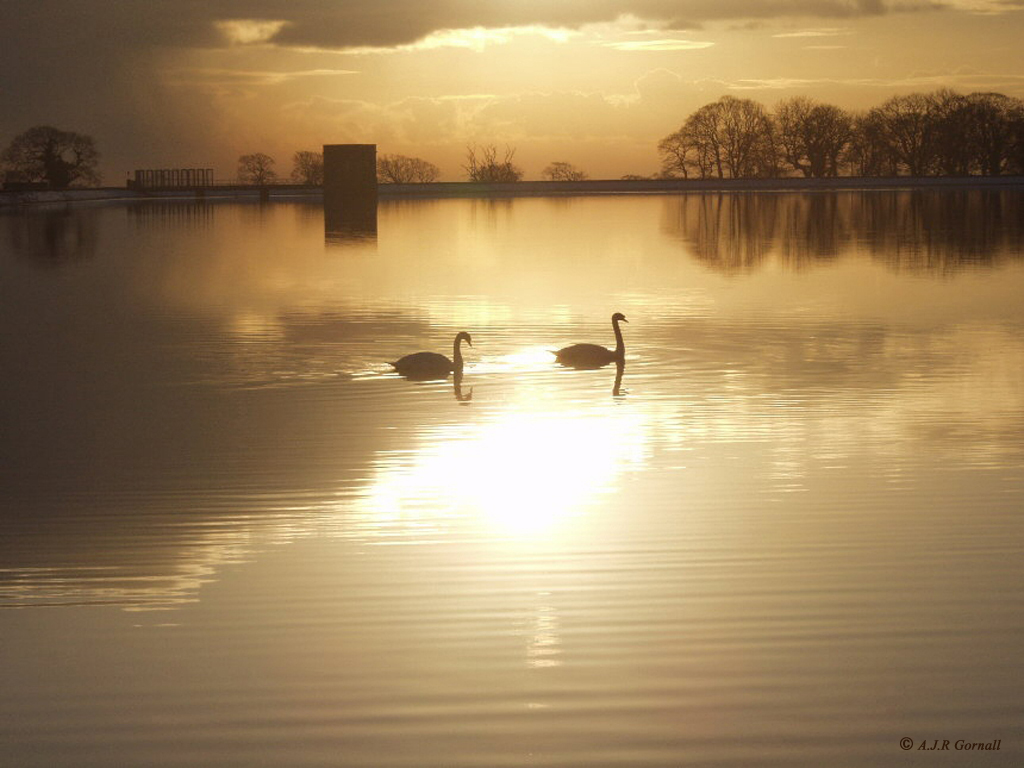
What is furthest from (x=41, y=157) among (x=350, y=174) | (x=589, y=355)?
(x=589, y=355)

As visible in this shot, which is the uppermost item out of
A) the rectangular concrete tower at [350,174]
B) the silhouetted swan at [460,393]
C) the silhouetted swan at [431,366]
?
the rectangular concrete tower at [350,174]

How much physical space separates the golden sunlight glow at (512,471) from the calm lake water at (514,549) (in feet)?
0.15

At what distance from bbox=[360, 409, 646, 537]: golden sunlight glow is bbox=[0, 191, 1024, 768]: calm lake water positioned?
45 mm

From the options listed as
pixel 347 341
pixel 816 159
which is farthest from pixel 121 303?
pixel 816 159

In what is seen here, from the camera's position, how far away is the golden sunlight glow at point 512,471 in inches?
384

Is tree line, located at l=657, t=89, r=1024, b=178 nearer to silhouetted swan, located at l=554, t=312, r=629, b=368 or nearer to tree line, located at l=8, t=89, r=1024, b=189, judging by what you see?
tree line, located at l=8, t=89, r=1024, b=189

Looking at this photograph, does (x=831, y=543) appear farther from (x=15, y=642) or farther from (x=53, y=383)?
(x=53, y=383)

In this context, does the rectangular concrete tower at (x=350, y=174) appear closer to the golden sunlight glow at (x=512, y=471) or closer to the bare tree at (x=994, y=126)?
the bare tree at (x=994, y=126)

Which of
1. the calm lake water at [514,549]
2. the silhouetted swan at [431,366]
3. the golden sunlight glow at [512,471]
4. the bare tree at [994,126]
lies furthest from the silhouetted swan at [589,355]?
the bare tree at [994,126]

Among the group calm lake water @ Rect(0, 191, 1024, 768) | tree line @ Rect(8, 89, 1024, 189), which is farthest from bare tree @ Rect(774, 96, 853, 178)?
calm lake water @ Rect(0, 191, 1024, 768)

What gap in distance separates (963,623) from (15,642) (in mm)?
4554

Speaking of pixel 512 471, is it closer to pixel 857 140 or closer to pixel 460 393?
pixel 460 393

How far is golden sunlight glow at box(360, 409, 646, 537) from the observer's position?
977 cm

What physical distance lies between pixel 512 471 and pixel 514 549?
2.43 metres
